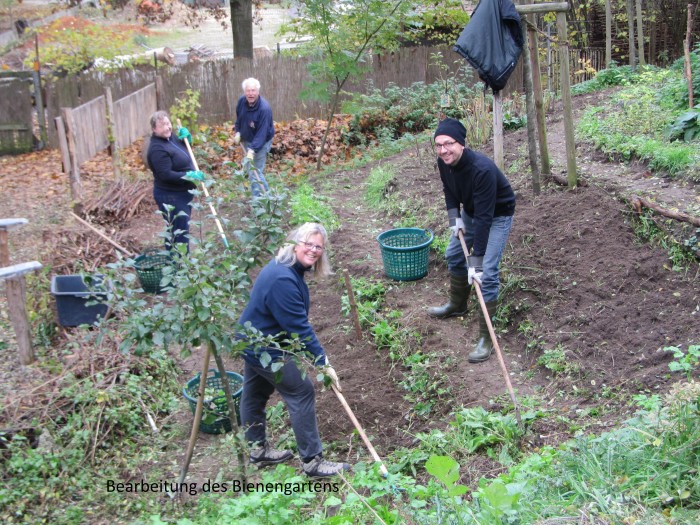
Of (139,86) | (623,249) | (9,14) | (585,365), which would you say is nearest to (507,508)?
(585,365)

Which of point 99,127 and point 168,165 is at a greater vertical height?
point 99,127

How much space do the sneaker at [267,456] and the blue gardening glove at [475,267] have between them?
6.68ft

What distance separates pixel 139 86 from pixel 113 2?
564 inches

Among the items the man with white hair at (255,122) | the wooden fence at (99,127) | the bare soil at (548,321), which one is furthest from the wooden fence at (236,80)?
the bare soil at (548,321)

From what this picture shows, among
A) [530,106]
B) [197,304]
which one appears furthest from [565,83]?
[197,304]

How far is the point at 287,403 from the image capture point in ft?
14.5

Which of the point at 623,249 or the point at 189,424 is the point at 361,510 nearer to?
the point at 189,424

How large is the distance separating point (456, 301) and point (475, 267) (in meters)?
0.81

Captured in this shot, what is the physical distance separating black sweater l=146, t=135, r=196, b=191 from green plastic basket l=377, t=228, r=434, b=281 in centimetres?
226

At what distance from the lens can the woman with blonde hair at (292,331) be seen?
13.4 feet

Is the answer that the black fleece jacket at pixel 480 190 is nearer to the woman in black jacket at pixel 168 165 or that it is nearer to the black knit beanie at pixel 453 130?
the black knit beanie at pixel 453 130

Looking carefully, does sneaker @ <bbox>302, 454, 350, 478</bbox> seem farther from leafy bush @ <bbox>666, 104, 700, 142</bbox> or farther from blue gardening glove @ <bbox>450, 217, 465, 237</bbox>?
leafy bush @ <bbox>666, 104, 700, 142</bbox>

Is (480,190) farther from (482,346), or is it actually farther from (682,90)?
(682,90)

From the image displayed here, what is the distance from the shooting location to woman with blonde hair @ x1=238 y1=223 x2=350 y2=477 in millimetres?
4090
